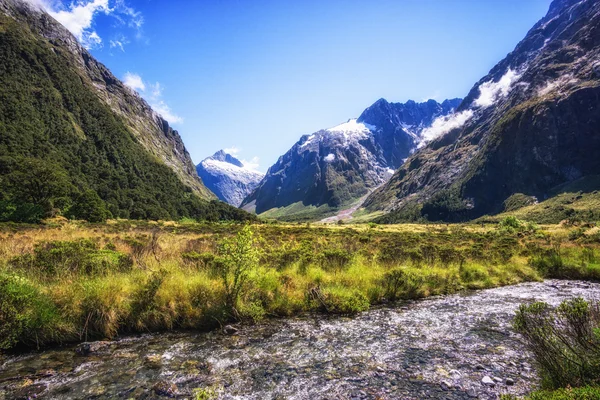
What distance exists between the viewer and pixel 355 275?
16531 millimetres

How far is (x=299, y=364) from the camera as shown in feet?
29.3

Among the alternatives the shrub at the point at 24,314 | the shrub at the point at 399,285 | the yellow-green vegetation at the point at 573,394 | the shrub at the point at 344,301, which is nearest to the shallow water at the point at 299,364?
the shrub at the point at 24,314

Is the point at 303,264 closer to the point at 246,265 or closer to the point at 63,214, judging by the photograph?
the point at 246,265

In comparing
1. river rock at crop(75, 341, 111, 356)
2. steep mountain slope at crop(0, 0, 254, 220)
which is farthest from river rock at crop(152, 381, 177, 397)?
steep mountain slope at crop(0, 0, 254, 220)

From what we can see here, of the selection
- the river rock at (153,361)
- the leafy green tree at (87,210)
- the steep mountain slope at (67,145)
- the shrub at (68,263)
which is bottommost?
the river rock at (153,361)

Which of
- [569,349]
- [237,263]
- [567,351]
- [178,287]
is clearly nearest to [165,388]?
[178,287]

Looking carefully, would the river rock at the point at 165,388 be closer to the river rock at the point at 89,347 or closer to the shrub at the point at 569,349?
the river rock at the point at 89,347

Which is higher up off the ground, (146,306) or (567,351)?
(146,306)

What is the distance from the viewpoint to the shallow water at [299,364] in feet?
24.8

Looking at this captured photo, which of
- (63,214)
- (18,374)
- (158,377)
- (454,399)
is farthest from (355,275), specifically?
(63,214)

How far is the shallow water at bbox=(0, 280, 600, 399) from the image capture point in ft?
24.8

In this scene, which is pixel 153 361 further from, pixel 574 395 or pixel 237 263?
pixel 574 395

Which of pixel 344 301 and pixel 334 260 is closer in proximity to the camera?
pixel 344 301

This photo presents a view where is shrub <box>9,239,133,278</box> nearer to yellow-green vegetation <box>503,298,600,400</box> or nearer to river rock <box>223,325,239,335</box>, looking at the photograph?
river rock <box>223,325,239,335</box>
